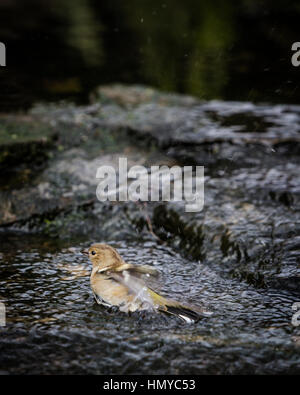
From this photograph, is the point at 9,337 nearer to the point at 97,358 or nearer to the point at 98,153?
the point at 97,358

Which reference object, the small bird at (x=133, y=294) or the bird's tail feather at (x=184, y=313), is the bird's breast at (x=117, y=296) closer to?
the small bird at (x=133, y=294)

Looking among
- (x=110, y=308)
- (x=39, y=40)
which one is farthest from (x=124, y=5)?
Answer: (x=110, y=308)

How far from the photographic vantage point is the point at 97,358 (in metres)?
2.45

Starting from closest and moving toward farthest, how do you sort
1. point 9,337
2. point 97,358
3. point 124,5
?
1. point 97,358
2. point 9,337
3. point 124,5

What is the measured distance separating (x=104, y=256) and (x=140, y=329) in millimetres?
668

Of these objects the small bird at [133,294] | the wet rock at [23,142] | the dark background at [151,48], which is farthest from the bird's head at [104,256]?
the dark background at [151,48]

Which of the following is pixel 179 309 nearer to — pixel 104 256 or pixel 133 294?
pixel 133 294

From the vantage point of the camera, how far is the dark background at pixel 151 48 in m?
7.31

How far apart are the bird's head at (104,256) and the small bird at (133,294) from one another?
11 centimetres

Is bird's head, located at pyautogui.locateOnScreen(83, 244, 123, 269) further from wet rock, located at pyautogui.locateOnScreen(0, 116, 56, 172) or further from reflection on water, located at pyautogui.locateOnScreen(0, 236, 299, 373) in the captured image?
wet rock, located at pyautogui.locateOnScreen(0, 116, 56, 172)

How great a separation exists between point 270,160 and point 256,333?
264 cm

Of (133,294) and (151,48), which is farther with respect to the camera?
(151,48)

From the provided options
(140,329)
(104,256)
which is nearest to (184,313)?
(140,329)

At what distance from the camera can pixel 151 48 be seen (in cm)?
937
